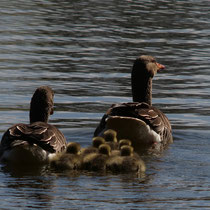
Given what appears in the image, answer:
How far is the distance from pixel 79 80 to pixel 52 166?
26.2ft

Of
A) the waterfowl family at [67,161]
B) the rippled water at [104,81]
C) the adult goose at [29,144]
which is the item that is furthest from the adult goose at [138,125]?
the waterfowl family at [67,161]

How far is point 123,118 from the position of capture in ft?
44.9

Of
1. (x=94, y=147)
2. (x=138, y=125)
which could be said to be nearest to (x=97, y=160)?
(x=94, y=147)

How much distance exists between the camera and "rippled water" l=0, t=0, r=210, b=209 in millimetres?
10414

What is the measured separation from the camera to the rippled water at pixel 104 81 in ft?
34.2

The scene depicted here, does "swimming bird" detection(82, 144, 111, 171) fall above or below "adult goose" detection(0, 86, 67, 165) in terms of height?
below

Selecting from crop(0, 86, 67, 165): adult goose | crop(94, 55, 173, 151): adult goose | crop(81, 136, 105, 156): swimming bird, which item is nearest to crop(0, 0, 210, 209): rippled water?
crop(0, 86, 67, 165): adult goose

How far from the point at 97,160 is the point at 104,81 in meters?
8.06

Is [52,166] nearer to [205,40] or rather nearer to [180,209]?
[180,209]

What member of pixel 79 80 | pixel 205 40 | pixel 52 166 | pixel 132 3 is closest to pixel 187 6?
pixel 132 3

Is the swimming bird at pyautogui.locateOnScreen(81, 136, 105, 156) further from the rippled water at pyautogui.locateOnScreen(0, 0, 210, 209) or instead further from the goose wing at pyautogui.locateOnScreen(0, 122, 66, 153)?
the rippled water at pyautogui.locateOnScreen(0, 0, 210, 209)

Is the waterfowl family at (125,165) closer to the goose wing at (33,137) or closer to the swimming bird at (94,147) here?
the swimming bird at (94,147)

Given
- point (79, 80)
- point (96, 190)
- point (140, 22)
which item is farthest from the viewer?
point (140, 22)

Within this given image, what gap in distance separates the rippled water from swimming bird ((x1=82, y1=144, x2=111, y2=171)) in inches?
10.7
